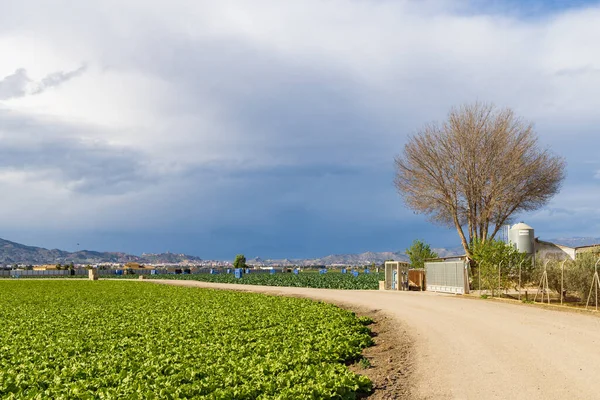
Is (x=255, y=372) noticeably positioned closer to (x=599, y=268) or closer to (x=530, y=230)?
(x=599, y=268)

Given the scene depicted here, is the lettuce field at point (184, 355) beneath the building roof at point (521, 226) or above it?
beneath

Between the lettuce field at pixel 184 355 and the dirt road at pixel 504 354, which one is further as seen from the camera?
the dirt road at pixel 504 354

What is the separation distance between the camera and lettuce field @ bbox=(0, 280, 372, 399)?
11.0 m

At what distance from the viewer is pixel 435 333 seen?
1867 cm

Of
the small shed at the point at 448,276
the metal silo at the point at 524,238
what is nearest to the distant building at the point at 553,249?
the metal silo at the point at 524,238

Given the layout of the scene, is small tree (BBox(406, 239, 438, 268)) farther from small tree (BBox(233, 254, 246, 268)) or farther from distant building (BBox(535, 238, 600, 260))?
small tree (BBox(233, 254, 246, 268))

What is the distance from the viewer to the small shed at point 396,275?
4588cm

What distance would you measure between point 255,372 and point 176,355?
3.08 meters

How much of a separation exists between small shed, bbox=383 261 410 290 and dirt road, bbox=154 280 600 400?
20860 mm

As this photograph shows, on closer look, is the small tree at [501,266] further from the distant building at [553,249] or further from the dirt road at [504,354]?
the distant building at [553,249]

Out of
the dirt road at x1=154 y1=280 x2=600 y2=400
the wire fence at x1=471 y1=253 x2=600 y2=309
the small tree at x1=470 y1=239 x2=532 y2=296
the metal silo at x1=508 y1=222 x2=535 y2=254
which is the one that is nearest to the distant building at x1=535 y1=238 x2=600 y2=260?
the metal silo at x1=508 y1=222 x2=535 y2=254

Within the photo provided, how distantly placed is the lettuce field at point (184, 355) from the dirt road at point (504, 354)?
204 centimetres

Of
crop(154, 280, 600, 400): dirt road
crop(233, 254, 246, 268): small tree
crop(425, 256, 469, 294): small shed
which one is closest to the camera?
crop(154, 280, 600, 400): dirt road

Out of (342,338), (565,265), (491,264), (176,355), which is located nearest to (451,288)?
(491,264)
